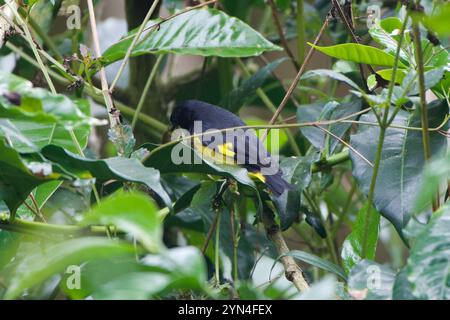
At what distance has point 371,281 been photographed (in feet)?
3.91

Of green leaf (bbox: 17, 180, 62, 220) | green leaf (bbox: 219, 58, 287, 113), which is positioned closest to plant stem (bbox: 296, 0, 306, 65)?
green leaf (bbox: 219, 58, 287, 113)

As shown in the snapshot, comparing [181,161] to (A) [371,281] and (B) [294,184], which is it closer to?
(B) [294,184]

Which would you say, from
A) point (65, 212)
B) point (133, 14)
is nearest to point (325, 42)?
point (133, 14)

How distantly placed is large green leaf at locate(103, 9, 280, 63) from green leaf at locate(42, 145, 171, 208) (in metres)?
0.60

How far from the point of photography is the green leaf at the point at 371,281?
1146 mm

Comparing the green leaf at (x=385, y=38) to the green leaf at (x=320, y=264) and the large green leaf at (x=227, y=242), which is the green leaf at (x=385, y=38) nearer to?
the green leaf at (x=320, y=264)

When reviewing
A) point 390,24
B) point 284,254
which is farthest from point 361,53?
point 284,254

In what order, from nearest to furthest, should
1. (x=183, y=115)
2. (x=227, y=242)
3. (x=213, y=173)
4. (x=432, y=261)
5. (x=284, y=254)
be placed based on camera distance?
(x=432, y=261) < (x=284, y=254) < (x=213, y=173) < (x=227, y=242) < (x=183, y=115)

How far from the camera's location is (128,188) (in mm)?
1483

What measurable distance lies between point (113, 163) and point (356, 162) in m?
0.57

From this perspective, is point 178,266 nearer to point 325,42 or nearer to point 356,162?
point 356,162

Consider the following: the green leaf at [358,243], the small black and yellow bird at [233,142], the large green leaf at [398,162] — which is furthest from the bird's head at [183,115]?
the green leaf at [358,243]

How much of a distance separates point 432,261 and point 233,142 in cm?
124

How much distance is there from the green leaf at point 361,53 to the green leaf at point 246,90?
2.37ft
